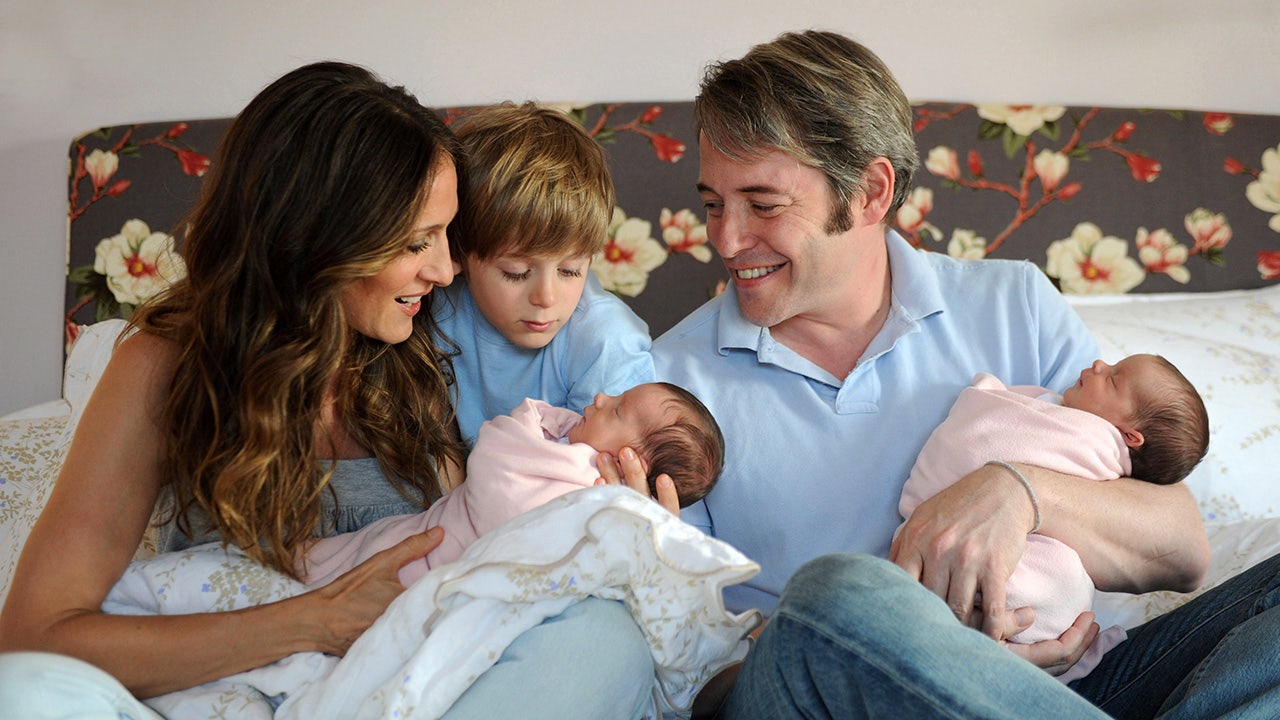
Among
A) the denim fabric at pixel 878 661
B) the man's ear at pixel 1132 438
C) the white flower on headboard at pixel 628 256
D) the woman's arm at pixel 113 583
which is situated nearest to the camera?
the denim fabric at pixel 878 661

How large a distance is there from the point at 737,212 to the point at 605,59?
91 cm

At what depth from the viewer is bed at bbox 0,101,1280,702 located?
2311 mm

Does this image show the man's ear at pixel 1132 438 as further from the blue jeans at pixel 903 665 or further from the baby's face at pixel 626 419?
the baby's face at pixel 626 419

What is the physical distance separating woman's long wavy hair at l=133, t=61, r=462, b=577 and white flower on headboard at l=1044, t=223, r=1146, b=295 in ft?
4.72

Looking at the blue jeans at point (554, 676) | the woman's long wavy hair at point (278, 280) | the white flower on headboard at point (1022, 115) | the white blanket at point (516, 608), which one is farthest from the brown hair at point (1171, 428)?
the woman's long wavy hair at point (278, 280)

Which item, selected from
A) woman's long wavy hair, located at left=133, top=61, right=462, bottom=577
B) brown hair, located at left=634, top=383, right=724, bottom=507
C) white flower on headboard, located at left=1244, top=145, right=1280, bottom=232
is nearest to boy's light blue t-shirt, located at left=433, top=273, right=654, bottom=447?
brown hair, located at left=634, top=383, right=724, bottom=507

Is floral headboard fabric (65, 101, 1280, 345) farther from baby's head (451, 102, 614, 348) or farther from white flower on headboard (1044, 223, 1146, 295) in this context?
baby's head (451, 102, 614, 348)

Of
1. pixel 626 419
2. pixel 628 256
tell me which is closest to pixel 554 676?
pixel 626 419

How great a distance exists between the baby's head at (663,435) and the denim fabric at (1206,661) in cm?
59

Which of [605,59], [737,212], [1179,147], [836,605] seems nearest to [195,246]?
[737,212]

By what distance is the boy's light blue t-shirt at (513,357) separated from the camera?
1.81 metres

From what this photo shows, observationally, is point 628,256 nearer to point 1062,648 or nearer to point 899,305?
point 899,305

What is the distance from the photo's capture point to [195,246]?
1496 mm

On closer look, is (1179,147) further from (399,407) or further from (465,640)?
(465,640)
